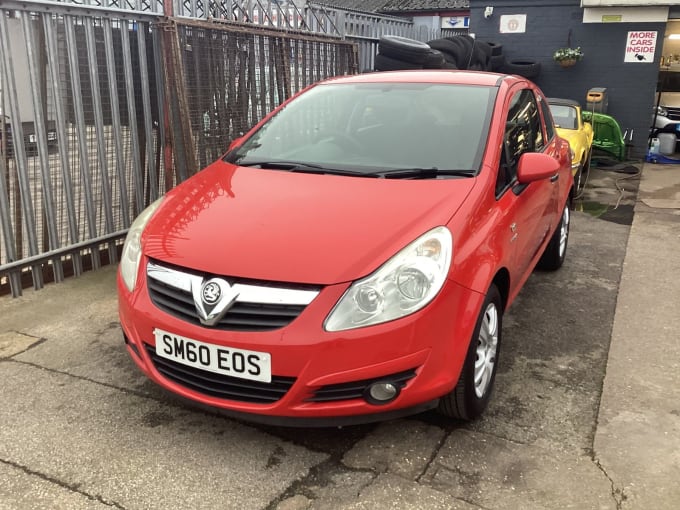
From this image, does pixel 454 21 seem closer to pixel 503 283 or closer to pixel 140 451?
pixel 503 283

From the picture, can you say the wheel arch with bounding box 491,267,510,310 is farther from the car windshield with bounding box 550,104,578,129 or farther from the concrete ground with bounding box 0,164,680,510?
the car windshield with bounding box 550,104,578,129

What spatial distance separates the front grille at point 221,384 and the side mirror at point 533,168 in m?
1.69

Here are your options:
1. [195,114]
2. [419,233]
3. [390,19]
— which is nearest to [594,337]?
[419,233]

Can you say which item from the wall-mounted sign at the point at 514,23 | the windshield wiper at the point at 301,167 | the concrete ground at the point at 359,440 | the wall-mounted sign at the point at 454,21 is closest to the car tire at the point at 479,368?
the concrete ground at the point at 359,440

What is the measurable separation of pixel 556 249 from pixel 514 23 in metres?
9.00

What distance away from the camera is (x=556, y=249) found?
499 centimetres

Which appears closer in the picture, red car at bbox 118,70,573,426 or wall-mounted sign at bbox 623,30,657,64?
red car at bbox 118,70,573,426

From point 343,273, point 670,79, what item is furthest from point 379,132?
point 670,79

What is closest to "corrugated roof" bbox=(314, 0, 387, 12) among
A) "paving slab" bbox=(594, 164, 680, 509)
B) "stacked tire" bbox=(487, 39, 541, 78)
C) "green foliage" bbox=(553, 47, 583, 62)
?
"stacked tire" bbox=(487, 39, 541, 78)

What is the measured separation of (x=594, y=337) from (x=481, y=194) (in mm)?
1589

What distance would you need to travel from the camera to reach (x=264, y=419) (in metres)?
2.46

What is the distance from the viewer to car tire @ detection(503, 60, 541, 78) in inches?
481

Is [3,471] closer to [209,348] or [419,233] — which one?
[209,348]

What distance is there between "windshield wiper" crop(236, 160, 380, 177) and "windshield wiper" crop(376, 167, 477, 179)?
71 millimetres
